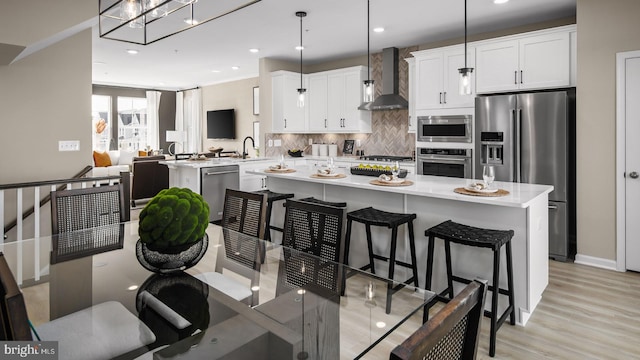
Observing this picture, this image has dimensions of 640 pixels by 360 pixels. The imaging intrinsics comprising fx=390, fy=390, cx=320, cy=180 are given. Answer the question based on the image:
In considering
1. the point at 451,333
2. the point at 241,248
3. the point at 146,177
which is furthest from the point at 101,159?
the point at 451,333

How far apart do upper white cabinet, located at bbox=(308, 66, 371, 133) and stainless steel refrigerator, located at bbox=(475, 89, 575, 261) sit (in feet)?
7.72

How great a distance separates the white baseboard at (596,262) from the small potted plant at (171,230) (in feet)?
12.4

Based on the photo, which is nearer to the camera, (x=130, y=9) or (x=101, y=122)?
(x=130, y=9)

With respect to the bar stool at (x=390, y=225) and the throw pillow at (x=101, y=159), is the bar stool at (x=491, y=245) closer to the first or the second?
the bar stool at (x=390, y=225)

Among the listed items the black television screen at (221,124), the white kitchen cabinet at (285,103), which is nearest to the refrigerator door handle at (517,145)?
the white kitchen cabinet at (285,103)

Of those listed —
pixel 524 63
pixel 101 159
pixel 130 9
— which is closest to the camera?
pixel 130 9

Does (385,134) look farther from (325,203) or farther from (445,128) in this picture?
(325,203)

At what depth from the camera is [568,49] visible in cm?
410

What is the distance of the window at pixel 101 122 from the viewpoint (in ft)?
33.8

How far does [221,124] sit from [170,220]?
8821mm

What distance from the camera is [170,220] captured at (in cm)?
161

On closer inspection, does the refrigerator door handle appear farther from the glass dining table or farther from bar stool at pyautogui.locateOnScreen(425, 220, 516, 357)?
the glass dining table

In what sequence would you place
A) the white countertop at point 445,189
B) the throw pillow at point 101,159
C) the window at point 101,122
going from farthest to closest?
the window at point 101,122
the throw pillow at point 101,159
the white countertop at point 445,189

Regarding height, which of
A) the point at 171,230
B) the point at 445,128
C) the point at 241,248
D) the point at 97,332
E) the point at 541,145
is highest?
the point at 445,128
